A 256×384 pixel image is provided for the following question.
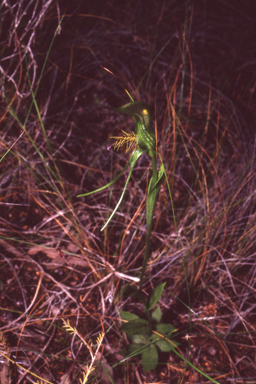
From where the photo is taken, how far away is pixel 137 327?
111 cm

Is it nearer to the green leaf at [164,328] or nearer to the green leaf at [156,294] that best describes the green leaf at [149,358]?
the green leaf at [164,328]

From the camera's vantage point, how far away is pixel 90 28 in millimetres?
2156

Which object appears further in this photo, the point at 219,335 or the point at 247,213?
the point at 247,213

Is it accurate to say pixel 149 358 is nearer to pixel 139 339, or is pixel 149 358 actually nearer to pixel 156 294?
pixel 139 339

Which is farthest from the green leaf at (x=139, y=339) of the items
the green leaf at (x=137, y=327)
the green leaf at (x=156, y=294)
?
the green leaf at (x=156, y=294)

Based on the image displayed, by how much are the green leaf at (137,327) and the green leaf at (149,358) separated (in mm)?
62

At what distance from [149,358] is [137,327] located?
0.12 metres

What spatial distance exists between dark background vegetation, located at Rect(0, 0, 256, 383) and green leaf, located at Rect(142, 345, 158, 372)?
79mm

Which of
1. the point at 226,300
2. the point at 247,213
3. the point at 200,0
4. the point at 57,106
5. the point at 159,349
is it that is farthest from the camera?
the point at 200,0

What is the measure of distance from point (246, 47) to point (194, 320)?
81.9 inches

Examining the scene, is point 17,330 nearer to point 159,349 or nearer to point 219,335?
point 159,349

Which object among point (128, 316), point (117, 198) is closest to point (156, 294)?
point (128, 316)

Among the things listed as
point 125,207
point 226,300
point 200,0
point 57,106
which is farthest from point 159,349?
point 200,0

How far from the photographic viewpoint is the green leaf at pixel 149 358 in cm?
108
